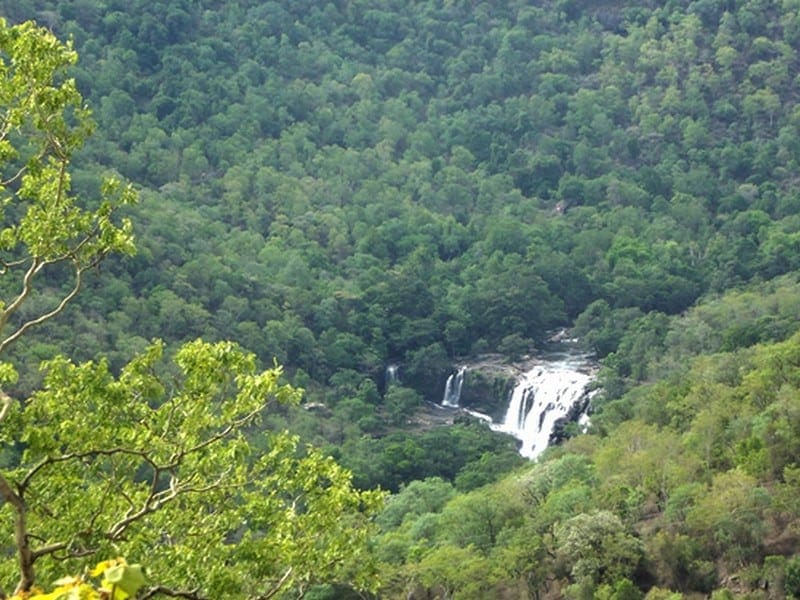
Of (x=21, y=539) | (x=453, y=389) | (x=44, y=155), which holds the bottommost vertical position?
(x=453, y=389)

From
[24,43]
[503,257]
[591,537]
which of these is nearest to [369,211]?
[503,257]

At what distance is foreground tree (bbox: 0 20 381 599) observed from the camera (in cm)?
1012

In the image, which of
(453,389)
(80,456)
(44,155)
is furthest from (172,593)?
(453,389)

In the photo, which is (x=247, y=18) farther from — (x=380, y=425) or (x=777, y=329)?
(x=777, y=329)

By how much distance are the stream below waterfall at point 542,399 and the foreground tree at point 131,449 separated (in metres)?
34.1

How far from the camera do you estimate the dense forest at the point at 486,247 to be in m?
27.8

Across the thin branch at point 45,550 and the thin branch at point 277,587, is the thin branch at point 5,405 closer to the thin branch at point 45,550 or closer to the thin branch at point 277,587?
the thin branch at point 45,550

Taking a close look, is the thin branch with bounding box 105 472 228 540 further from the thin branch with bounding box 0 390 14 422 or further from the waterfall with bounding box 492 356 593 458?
the waterfall with bounding box 492 356 593 458

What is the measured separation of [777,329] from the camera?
4100 centimetres

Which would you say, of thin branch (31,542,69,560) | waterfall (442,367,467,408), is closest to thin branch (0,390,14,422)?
thin branch (31,542,69,560)

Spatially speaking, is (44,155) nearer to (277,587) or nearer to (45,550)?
(45,550)

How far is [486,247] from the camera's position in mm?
62438

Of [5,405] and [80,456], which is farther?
[80,456]

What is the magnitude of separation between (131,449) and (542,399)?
38.2 meters
